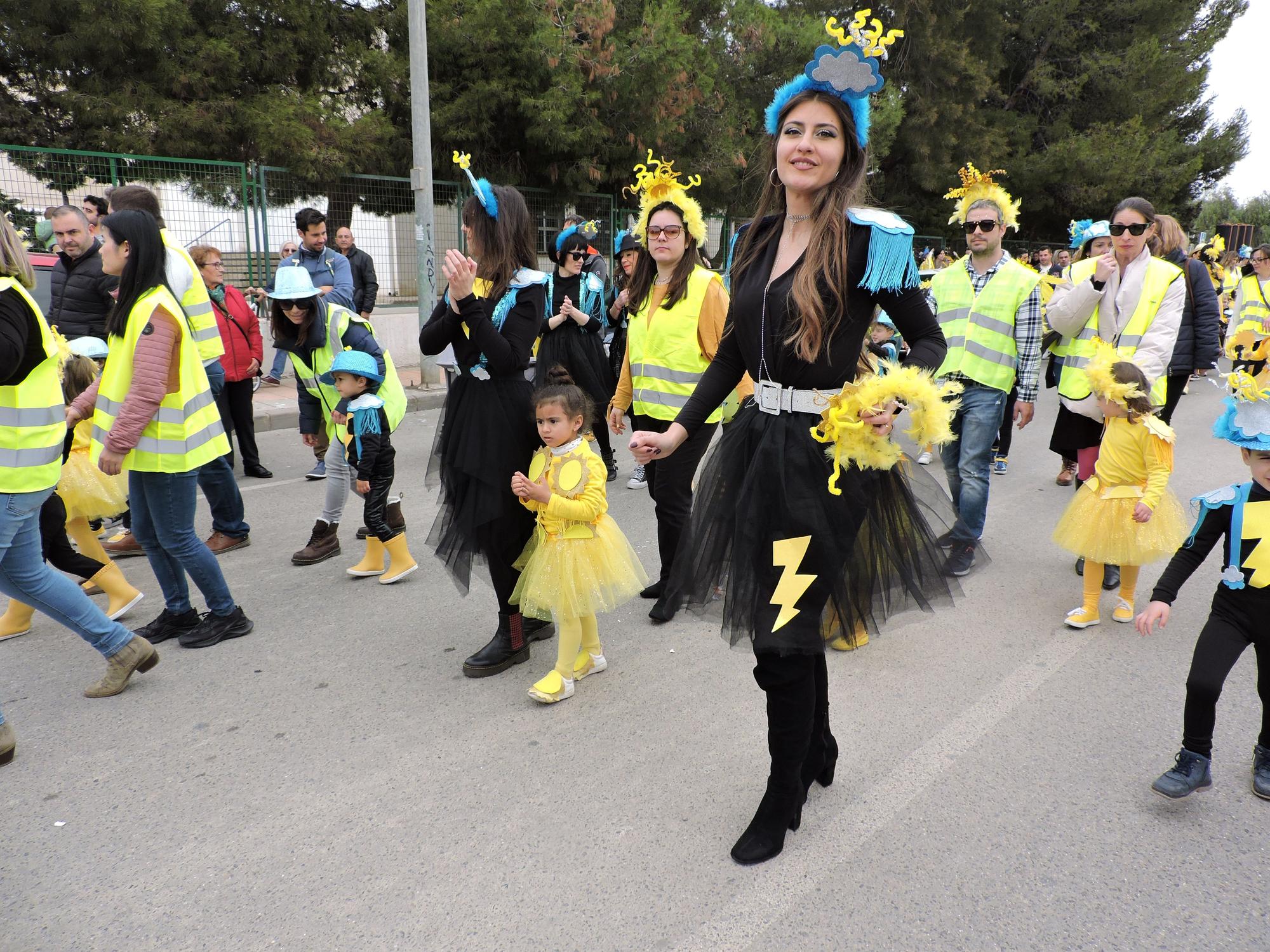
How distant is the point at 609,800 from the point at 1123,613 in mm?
3050

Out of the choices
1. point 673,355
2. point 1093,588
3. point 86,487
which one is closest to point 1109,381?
point 1093,588

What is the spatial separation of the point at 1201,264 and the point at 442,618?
5.75 meters

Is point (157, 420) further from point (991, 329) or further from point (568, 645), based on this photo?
point (991, 329)

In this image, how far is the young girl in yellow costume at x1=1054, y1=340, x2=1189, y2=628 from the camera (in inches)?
170

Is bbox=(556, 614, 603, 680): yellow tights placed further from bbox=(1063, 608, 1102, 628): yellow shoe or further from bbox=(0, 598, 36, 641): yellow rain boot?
bbox=(0, 598, 36, 641): yellow rain boot

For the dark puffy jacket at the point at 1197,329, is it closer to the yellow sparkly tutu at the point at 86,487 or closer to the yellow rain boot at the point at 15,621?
the yellow sparkly tutu at the point at 86,487

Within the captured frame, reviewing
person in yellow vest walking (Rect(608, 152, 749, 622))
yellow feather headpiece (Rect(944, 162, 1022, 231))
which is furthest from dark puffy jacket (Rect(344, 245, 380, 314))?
yellow feather headpiece (Rect(944, 162, 1022, 231))

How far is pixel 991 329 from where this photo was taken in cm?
504

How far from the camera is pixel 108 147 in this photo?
11438 millimetres

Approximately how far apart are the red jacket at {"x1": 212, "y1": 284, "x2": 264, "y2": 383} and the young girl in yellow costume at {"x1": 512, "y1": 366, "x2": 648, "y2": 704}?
13.5 ft

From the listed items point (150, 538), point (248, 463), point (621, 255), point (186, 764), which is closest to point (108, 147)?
point (248, 463)

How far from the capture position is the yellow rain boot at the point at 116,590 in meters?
4.50

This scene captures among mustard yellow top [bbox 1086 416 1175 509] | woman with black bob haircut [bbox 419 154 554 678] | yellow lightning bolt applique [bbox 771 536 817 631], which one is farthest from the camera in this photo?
mustard yellow top [bbox 1086 416 1175 509]

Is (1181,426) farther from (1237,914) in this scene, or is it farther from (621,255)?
(1237,914)
